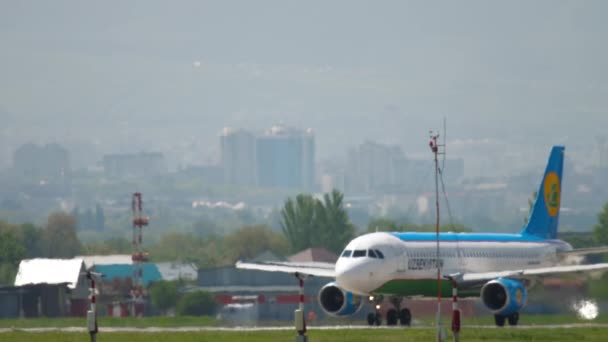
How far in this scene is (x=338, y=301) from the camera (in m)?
61.8

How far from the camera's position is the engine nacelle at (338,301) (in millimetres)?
61406

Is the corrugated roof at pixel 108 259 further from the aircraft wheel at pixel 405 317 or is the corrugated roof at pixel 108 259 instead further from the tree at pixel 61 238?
the aircraft wheel at pixel 405 317

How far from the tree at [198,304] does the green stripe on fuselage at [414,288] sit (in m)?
17.5

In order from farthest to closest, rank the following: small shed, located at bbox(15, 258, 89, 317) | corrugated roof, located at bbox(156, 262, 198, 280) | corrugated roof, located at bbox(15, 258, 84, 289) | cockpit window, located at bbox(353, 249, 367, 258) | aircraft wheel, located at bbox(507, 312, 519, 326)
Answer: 1. corrugated roof, located at bbox(156, 262, 198, 280)
2. corrugated roof, located at bbox(15, 258, 84, 289)
3. small shed, located at bbox(15, 258, 89, 317)
4. cockpit window, located at bbox(353, 249, 367, 258)
5. aircraft wheel, located at bbox(507, 312, 519, 326)

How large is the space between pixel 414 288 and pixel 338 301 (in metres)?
3.40

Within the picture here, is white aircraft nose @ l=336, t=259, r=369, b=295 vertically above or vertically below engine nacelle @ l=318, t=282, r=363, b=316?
above

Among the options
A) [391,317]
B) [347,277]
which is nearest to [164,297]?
Result: [391,317]

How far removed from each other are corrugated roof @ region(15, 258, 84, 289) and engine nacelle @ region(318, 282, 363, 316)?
2532 centimetres

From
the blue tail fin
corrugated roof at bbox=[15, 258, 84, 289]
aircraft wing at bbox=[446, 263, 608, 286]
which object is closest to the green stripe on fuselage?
aircraft wing at bbox=[446, 263, 608, 286]

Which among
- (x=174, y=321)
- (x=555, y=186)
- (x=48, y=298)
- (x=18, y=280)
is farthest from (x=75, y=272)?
(x=555, y=186)

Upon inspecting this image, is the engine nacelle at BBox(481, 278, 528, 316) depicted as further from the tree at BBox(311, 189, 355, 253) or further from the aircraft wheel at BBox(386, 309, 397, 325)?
the tree at BBox(311, 189, 355, 253)

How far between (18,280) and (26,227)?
44274 mm

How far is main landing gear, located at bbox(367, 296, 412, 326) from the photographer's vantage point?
58844 mm

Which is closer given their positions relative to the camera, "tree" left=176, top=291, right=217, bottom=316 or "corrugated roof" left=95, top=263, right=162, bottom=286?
"tree" left=176, top=291, right=217, bottom=316
